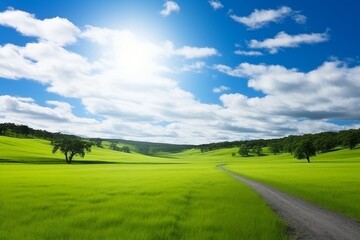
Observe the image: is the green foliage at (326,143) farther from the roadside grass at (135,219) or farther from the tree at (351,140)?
the roadside grass at (135,219)

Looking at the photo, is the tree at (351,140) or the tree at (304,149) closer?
the tree at (304,149)

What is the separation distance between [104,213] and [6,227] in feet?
15.7

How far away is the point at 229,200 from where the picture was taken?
24.2 metres

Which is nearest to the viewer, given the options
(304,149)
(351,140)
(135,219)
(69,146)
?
(135,219)

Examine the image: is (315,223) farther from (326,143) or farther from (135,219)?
(326,143)

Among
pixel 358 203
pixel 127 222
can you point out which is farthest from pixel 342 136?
pixel 127 222

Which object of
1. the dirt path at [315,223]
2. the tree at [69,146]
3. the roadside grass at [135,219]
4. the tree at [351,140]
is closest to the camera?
the roadside grass at [135,219]

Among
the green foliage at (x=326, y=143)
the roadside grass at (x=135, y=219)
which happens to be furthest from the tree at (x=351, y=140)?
the roadside grass at (x=135, y=219)

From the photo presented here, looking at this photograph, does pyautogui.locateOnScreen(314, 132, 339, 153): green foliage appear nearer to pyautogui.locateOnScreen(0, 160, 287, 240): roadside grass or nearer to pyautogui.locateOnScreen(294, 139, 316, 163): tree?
pyautogui.locateOnScreen(294, 139, 316, 163): tree

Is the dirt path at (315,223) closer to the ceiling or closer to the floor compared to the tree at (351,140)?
closer to the floor

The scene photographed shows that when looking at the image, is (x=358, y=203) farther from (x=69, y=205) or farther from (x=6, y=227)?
(x=6, y=227)

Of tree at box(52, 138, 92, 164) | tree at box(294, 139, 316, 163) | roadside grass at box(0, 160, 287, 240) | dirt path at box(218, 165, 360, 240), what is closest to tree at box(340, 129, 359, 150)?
tree at box(294, 139, 316, 163)

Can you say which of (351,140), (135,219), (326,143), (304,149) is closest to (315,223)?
(135,219)

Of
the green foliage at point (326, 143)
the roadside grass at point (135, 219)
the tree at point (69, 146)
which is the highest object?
the green foliage at point (326, 143)
